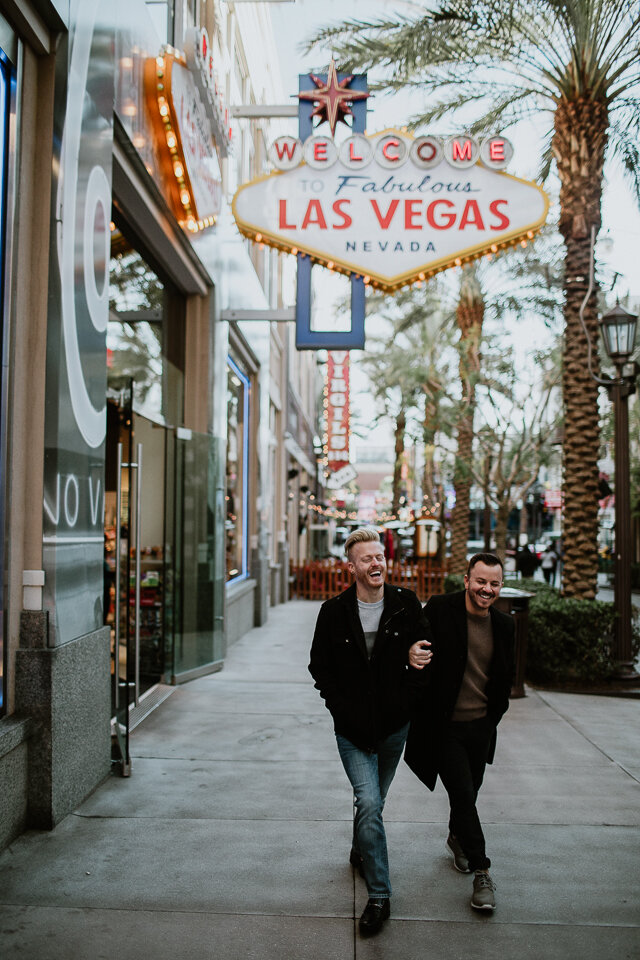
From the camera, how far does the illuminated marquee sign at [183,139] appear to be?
7414mm

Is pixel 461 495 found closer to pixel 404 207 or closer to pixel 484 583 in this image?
pixel 404 207

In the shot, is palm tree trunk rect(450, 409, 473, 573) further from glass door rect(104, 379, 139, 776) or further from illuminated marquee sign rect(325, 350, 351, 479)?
illuminated marquee sign rect(325, 350, 351, 479)

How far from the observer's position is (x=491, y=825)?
5.14 meters

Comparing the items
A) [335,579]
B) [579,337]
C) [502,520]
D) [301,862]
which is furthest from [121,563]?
[335,579]

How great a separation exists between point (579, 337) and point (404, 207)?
3.66m

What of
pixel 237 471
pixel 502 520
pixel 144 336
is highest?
pixel 144 336

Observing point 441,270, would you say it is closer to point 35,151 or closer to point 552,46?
point 35,151

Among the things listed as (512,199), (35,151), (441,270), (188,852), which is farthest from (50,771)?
(512,199)

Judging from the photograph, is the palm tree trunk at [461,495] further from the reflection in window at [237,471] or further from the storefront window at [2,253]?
the storefront window at [2,253]

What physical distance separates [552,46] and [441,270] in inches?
195

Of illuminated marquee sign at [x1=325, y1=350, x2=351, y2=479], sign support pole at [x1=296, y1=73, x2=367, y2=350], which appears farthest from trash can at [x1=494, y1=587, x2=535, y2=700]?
illuminated marquee sign at [x1=325, y1=350, x2=351, y2=479]

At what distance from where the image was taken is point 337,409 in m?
32.9

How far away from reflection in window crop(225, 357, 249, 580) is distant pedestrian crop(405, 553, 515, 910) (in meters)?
9.03

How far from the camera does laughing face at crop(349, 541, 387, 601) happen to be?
3992 mm
